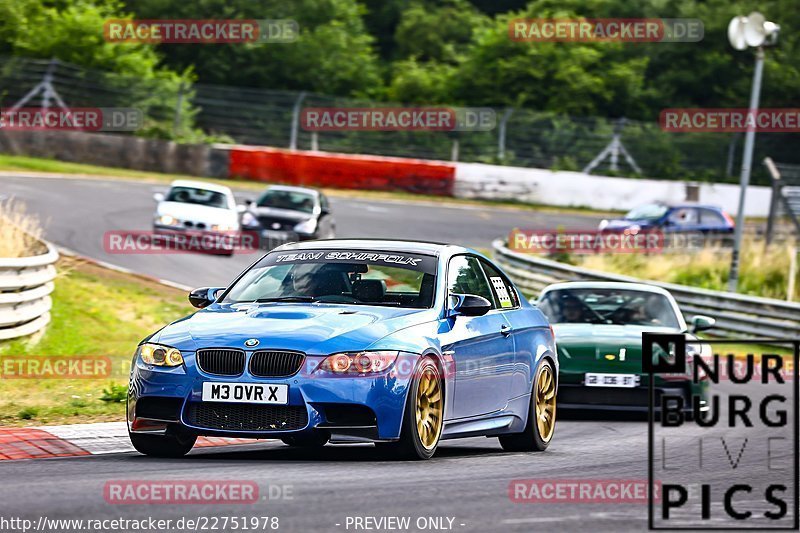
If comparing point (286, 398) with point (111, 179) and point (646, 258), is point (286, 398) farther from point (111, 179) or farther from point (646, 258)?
point (111, 179)

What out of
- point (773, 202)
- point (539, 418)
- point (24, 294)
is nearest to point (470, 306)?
point (539, 418)

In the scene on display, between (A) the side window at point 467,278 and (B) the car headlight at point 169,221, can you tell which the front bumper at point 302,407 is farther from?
(B) the car headlight at point 169,221

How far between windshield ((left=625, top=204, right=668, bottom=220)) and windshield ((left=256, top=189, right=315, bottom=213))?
32.5 ft

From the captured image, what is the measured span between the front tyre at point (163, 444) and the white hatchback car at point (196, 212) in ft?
58.6

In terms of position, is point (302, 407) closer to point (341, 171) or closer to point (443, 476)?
point (443, 476)

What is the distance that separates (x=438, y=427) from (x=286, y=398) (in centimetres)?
120

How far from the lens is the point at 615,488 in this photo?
26.5ft

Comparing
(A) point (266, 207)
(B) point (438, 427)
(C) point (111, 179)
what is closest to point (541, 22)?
(C) point (111, 179)

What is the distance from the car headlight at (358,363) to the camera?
8469 millimetres

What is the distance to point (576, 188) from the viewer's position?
145ft

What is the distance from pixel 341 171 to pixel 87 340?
2571 centimetres

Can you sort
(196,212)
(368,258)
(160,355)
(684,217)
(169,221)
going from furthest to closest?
(684,217)
(196,212)
(169,221)
(368,258)
(160,355)

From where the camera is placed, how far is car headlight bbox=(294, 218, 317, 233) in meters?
28.3

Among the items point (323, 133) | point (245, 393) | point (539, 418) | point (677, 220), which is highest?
point (323, 133)
